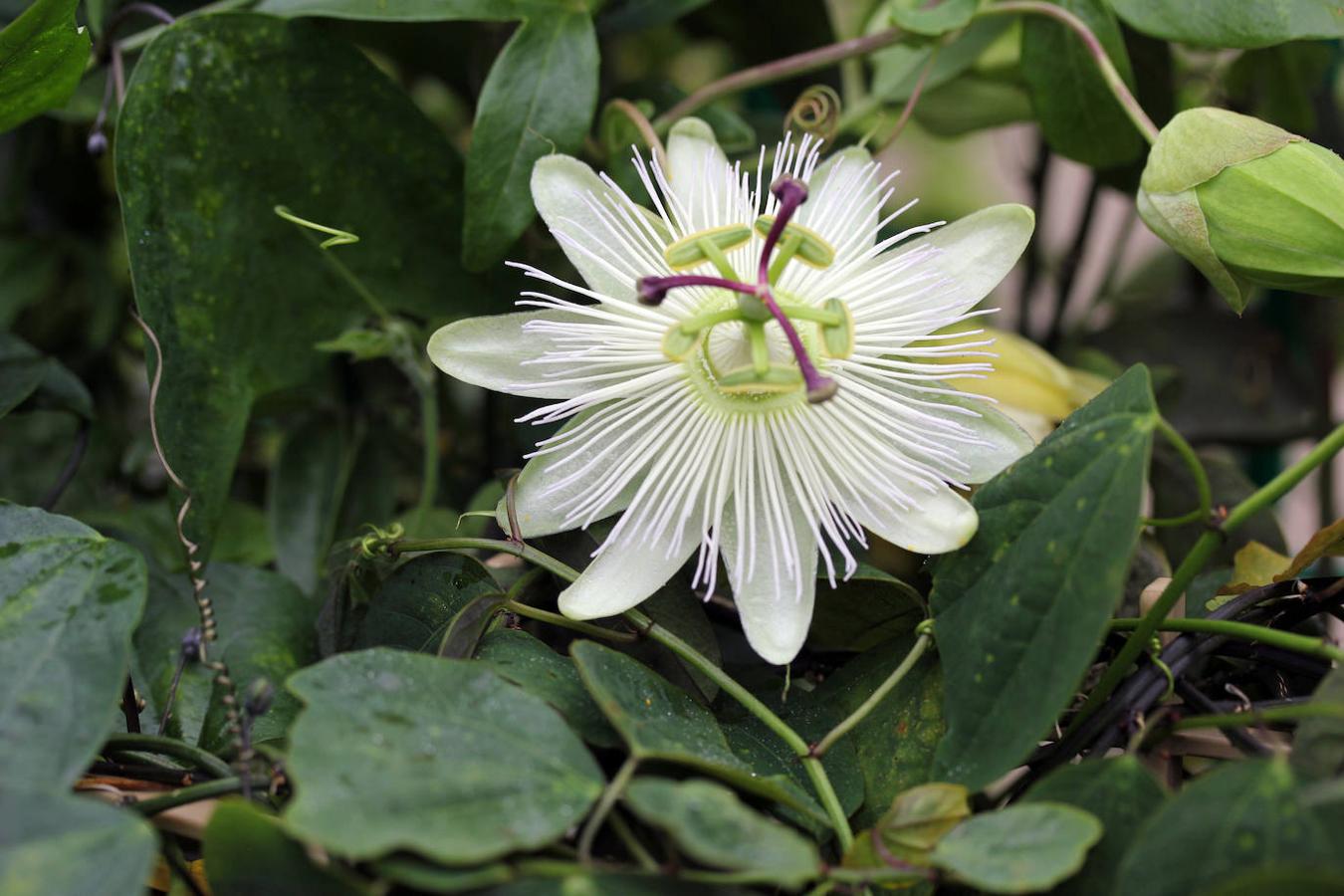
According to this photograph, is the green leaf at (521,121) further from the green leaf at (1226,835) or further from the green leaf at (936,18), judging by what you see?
the green leaf at (1226,835)

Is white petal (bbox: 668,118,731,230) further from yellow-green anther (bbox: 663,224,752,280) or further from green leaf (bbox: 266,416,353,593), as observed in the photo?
green leaf (bbox: 266,416,353,593)

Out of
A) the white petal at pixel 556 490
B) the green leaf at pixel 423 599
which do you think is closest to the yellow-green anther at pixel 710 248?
the white petal at pixel 556 490

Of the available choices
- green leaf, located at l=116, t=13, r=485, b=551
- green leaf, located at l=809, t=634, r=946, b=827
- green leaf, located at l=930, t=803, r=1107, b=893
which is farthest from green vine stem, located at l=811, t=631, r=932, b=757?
green leaf, located at l=116, t=13, r=485, b=551

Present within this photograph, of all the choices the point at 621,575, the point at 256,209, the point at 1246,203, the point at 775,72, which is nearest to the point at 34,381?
the point at 256,209

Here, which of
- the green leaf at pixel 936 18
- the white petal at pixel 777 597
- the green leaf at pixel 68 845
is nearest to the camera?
the green leaf at pixel 68 845

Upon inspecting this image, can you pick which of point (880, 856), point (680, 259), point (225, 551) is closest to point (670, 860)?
point (880, 856)

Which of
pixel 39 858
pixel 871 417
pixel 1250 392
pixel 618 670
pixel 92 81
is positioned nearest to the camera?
pixel 39 858

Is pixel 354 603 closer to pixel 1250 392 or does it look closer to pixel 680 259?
pixel 680 259
